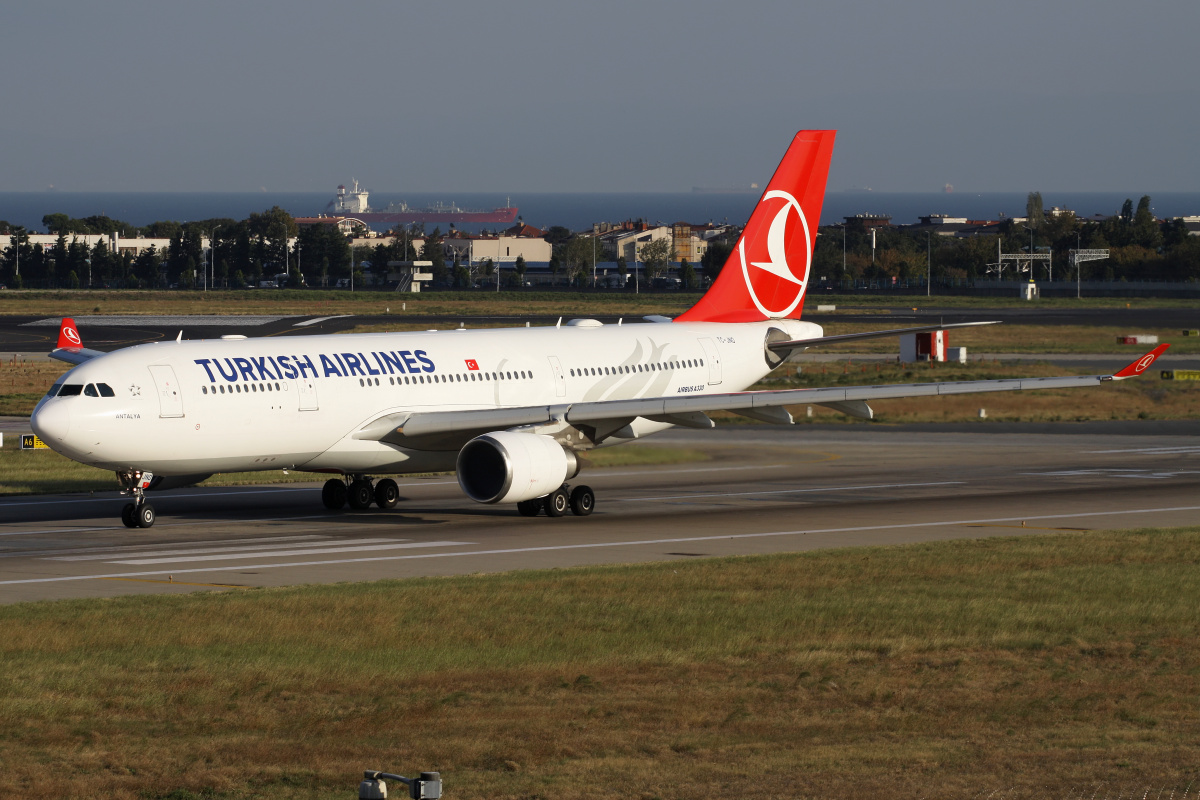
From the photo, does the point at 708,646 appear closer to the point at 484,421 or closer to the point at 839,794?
the point at 839,794

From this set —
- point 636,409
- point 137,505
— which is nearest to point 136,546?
point 137,505

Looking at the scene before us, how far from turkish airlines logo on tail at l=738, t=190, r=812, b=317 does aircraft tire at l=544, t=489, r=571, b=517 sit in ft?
40.1

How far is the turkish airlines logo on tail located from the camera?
47156mm

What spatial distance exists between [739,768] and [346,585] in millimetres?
13408

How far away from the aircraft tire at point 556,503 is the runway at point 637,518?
0.33 metres

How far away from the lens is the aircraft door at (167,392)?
110ft

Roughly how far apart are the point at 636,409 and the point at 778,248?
1260cm

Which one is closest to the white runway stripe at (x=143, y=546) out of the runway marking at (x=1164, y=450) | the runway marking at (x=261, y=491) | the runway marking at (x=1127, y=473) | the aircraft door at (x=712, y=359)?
the runway marking at (x=261, y=491)

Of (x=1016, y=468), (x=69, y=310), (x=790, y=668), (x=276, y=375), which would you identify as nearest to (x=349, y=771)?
(x=790, y=668)

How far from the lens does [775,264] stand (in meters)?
47.6

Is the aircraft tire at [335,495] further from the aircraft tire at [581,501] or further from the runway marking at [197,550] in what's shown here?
the aircraft tire at [581,501]

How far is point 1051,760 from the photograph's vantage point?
15727 millimetres

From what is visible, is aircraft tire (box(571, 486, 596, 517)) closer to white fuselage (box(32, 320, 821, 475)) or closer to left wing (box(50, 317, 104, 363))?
white fuselage (box(32, 320, 821, 475))

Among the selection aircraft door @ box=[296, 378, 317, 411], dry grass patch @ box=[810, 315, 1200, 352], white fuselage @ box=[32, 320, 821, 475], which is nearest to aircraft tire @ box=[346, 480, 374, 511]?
white fuselage @ box=[32, 320, 821, 475]
